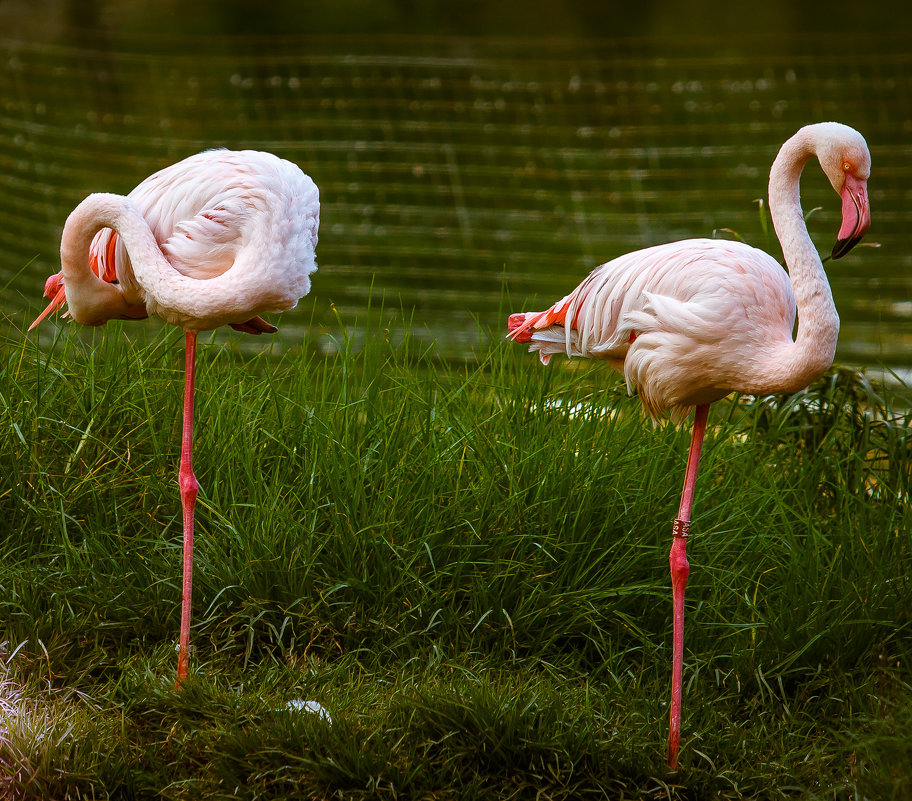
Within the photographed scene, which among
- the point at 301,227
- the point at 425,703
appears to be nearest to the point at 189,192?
the point at 301,227

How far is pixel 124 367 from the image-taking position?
12.6 feet

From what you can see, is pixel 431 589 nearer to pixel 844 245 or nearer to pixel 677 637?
pixel 677 637

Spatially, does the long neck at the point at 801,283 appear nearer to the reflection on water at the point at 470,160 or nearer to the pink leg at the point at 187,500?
the pink leg at the point at 187,500

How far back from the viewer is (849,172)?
2.65 m

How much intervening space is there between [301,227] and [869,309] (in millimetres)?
5237

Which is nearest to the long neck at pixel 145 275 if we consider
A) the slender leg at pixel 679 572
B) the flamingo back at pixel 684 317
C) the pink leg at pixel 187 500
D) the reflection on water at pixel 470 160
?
the pink leg at pixel 187 500

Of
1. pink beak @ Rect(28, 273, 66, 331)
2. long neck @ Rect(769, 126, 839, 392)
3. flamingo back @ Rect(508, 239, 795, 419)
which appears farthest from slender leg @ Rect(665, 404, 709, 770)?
pink beak @ Rect(28, 273, 66, 331)

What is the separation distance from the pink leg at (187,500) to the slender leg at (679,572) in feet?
4.03

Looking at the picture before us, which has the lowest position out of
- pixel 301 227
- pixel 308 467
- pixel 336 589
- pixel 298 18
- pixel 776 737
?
pixel 776 737

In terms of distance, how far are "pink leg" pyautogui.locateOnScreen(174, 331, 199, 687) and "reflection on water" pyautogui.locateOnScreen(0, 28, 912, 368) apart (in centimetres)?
302

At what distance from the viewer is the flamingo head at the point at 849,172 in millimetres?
2617

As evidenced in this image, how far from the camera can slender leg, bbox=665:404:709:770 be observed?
2719 mm

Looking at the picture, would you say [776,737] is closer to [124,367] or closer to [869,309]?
[124,367]

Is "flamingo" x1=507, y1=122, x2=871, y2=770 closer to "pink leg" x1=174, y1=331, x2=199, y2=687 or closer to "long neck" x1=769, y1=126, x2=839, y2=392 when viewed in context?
"long neck" x1=769, y1=126, x2=839, y2=392
